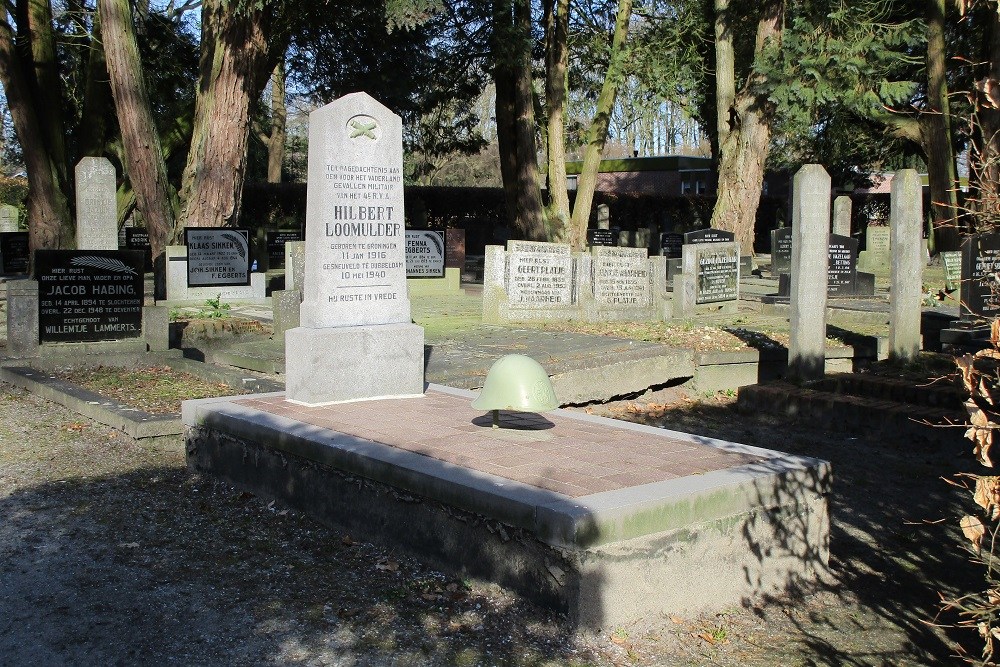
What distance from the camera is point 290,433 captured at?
256 inches

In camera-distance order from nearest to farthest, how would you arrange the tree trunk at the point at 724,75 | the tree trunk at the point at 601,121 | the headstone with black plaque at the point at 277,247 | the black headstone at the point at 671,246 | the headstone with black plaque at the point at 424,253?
the headstone with black plaque at the point at 424,253
the tree trunk at the point at 601,121
the tree trunk at the point at 724,75
the headstone with black plaque at the point at 277,247
the black headstone at the point at 671,246

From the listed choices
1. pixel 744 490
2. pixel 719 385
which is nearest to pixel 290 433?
pixel 744 490

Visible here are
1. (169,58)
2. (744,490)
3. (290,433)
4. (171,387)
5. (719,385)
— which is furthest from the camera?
(169,58)

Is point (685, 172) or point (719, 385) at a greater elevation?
point (685, 172)

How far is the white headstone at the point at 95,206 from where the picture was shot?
14867 mm

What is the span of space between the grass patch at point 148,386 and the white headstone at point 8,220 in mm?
23540

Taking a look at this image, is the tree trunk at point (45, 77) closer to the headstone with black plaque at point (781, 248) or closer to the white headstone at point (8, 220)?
the white headstone at point (8, 220)

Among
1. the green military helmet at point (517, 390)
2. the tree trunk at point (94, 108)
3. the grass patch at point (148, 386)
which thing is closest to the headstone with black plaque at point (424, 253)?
the tree trunk at point (94, 108)

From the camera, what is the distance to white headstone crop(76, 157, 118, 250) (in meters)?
14.9

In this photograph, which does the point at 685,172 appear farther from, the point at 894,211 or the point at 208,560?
the point at 208,560

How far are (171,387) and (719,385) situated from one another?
626cm

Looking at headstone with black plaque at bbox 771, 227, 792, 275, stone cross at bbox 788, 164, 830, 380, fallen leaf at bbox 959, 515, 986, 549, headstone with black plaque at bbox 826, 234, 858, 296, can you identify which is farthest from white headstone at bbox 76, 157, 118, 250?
headstone with black plaque at bbox 771, 227, 792, 275

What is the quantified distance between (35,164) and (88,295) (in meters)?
11.8

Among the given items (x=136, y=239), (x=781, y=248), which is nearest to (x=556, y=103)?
(x=781, y=248)
